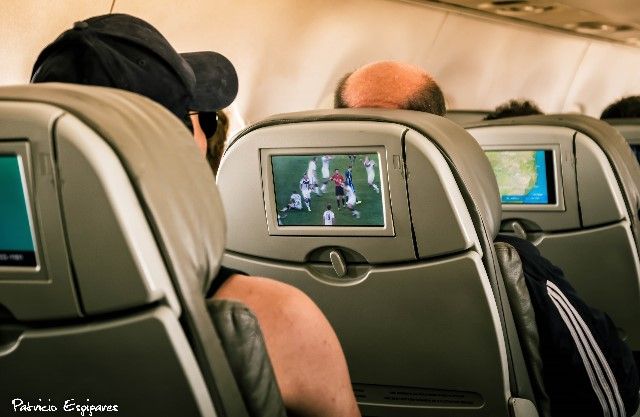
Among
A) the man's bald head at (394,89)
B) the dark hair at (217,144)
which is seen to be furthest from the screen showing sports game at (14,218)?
the man's bald head at (394,89)

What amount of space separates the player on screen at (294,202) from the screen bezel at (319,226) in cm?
4

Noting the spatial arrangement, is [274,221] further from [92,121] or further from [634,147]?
[634,147]

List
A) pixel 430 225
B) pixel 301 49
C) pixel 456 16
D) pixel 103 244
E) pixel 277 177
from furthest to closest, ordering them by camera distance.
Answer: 1. pixel 456 16
2. pixel 301 49
3. pixel 277 177
4. pixel 430 225
5. pixel 103 244

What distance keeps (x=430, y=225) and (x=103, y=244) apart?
1167 millimetres

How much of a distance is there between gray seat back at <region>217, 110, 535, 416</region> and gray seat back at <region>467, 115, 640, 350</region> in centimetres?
99

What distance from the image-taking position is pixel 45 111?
1.20 m

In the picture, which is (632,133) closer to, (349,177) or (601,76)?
(349,177)

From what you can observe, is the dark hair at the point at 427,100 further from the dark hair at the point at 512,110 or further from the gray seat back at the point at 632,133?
the gray seat back at the point at 632,133

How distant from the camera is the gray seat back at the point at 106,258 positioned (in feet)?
3.88

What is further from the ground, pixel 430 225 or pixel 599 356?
pixel 430 225

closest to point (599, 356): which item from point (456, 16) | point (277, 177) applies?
point (277, 177)

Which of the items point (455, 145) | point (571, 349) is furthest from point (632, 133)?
point (455, 145)

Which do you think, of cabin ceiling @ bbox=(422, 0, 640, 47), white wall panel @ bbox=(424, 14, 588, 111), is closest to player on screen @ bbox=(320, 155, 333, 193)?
cabin ceiling @ bbox=(422, 0, 640, 47)

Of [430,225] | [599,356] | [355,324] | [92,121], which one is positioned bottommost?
[599,356]
